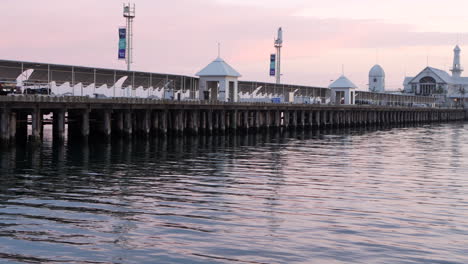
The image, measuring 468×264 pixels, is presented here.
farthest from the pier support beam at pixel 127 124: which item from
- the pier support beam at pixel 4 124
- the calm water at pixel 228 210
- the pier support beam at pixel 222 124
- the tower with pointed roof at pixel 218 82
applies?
the tower with pointed roof at pixel 218 82

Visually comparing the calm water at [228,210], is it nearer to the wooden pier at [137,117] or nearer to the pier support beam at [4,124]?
the pier support beam at [4,124]

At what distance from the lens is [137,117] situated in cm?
6059

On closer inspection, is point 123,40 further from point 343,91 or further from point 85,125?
point 343,91

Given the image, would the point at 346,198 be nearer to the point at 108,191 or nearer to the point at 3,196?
the point at 108,191

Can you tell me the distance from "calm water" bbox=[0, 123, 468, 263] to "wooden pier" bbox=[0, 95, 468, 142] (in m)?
6.23

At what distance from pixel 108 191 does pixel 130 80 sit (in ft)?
147

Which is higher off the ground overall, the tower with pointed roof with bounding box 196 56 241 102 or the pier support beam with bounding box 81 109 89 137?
the tower with pointed roof with bounding box 196 56 241 102

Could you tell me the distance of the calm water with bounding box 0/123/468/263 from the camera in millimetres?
16500

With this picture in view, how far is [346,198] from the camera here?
2492 centimetres

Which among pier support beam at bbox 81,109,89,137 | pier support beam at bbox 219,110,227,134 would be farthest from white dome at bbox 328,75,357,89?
pier support beam at bbox 81,109,89,137

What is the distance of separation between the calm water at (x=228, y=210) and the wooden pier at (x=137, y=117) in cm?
623

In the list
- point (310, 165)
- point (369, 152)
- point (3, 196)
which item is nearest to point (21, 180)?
point (3, 196)

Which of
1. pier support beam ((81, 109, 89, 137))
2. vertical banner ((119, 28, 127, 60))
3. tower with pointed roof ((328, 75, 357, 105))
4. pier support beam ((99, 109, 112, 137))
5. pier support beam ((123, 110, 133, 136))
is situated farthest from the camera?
tower with pointed roof ((328, 75, 357, 105))

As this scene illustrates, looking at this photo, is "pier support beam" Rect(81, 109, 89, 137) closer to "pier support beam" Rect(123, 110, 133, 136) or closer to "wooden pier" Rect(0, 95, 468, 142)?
"wooden pier" Rect(0, 95, 468, 142)
